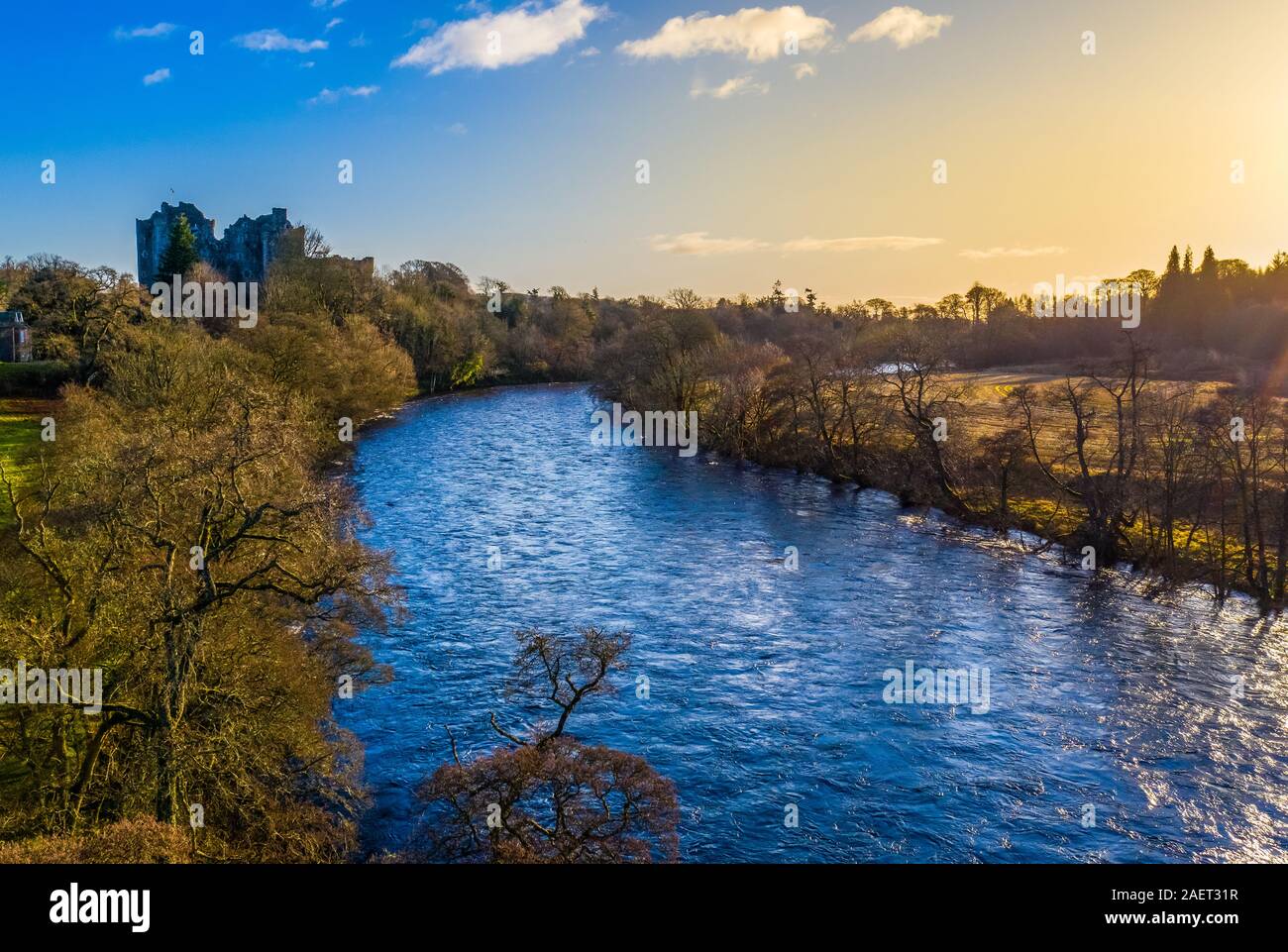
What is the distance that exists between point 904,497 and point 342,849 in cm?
4417

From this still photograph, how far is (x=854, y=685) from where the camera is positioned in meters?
29.2

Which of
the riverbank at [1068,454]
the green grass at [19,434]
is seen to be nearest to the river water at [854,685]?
the riverbank at [1068,454]

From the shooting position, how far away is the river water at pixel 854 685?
2136cm

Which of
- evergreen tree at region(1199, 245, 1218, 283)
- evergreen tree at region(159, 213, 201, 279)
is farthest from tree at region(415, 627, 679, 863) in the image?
evergreen tree at region(1199, 245, 1218, 283)

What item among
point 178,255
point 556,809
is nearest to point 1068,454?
point 556,809

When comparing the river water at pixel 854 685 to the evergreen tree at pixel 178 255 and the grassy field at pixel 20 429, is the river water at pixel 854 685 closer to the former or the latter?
the grassy field at pixel 20 429

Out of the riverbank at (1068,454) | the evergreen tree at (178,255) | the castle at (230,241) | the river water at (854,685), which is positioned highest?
the castle at (230,241)

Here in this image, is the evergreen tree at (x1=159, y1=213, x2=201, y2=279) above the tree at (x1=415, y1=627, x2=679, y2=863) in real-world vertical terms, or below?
above

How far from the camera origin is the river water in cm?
2136

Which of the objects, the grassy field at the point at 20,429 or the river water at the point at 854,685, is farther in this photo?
the grassy field at the point at 20,429

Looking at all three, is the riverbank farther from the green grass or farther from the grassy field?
the grassy field

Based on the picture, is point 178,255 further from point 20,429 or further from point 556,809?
point 556,809
